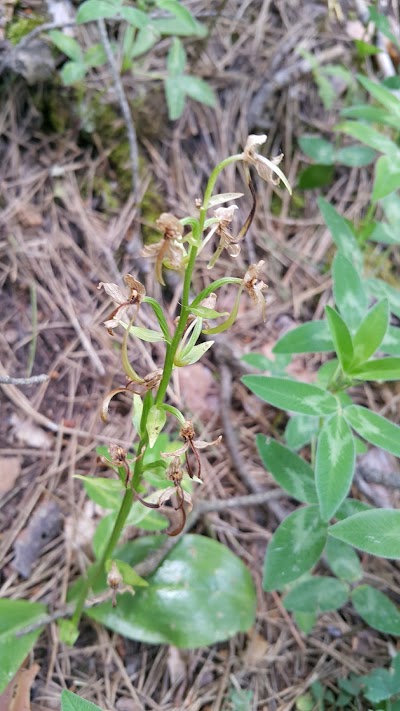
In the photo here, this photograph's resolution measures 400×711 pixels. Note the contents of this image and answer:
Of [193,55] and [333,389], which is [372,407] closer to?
[333,389]

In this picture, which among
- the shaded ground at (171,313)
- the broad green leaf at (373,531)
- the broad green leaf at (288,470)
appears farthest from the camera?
the shaded ground at (171,313)

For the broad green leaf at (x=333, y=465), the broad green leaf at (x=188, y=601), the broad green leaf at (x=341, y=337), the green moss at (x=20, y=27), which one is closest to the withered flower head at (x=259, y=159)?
the broad green leaf at (x=341, y=337)

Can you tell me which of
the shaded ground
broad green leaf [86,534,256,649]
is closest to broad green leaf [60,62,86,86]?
the shaded ground

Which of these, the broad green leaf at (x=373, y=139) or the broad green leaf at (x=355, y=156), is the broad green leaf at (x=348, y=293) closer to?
the broad green leaf at (x=373, y=139)

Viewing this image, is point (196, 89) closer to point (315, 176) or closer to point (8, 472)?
point (315, 176)

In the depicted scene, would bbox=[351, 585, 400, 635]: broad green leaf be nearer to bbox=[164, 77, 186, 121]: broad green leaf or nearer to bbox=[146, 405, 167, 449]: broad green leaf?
bbox=[146, 405, 167, 449]: broad green leaf

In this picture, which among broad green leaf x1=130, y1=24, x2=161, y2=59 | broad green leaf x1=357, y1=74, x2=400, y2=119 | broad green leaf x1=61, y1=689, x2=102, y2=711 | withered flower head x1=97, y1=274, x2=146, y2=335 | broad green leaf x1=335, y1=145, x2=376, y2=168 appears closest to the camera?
withered flower head x1=97, y1=274, x2=146, y2=335

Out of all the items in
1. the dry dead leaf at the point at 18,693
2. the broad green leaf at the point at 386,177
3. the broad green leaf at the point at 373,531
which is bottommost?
the dry dead leaf at the point at 18,693
